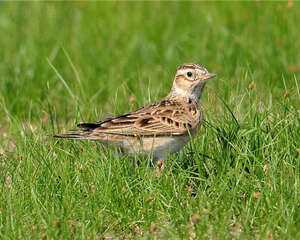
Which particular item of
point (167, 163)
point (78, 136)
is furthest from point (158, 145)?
point (78, 136)

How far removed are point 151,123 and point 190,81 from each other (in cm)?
73

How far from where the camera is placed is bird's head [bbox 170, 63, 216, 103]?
7766 millimetres

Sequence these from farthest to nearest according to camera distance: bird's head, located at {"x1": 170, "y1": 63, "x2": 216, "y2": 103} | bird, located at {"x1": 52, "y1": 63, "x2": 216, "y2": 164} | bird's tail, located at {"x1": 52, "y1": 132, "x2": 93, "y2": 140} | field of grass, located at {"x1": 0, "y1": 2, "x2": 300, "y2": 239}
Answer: bird's head, located at {"x1": 170, "y1": 63, "x2": 216, "y2": 103}, bird, located at {"x1": 52, "y1": 63, "x2": 216, "y2": 164}, bird's tail, located at {"x1": 52, "y1": 132, "x2": 93, "y2": 140}, field of grass, located at {"x1": 0, "y1": 2, "x2": 300, "y2": 239}

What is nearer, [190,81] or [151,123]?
[151,123]

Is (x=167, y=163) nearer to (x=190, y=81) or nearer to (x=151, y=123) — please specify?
(x=151, y=123)

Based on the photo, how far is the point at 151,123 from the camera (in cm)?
738

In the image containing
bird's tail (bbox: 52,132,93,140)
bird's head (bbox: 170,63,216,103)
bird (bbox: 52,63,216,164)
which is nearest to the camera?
bird's tail (bbox: 52,132,93,140)

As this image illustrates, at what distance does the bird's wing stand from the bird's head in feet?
0.96

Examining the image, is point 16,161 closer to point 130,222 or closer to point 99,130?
point 99,130

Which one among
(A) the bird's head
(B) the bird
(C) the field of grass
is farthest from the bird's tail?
(A) the bird's head

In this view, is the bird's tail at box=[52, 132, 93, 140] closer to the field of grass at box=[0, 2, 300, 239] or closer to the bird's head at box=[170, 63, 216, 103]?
the field of grass at box=[0, 2, 300, 239]

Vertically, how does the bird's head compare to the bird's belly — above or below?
above

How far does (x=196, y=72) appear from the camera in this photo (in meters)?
7.77

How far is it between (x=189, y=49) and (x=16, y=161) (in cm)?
514
